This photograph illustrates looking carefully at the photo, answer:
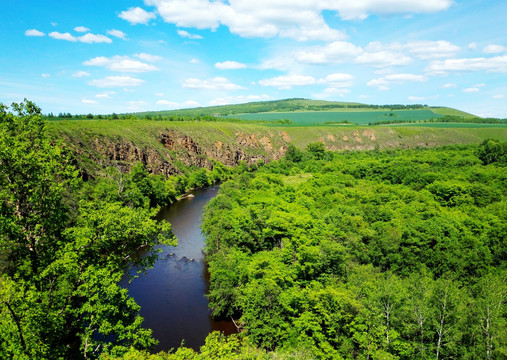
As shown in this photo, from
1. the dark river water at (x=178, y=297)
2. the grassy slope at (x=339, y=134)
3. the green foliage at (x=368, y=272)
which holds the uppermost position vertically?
the grassy slope at (x=339, y=134)

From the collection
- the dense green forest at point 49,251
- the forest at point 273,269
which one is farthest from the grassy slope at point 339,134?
the dense green forest at point 49,251

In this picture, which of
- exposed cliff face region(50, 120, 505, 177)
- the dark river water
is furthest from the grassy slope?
the dark river water

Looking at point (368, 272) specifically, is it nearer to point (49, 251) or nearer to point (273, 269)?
point (273, 269)

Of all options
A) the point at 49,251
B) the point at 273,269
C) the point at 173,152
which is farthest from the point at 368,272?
the point at 173,152

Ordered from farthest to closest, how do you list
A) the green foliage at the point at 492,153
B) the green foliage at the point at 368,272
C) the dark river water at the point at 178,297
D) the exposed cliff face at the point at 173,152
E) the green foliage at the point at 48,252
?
the green foliage at the point at 492,153 < the exposed cliff face at the point at 173,152 < the dark river water at the point at 178,297 < the green foliage at the point at 368,272 < the green foliage at the point at 48,252

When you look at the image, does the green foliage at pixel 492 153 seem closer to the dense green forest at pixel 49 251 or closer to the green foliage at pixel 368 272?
the green foliage at pixel 368 272

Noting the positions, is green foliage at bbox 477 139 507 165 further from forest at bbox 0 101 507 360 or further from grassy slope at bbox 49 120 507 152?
grassy slope at bbox 49 120 507 152

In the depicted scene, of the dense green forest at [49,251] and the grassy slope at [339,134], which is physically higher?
the grassy slope at [339,134]
